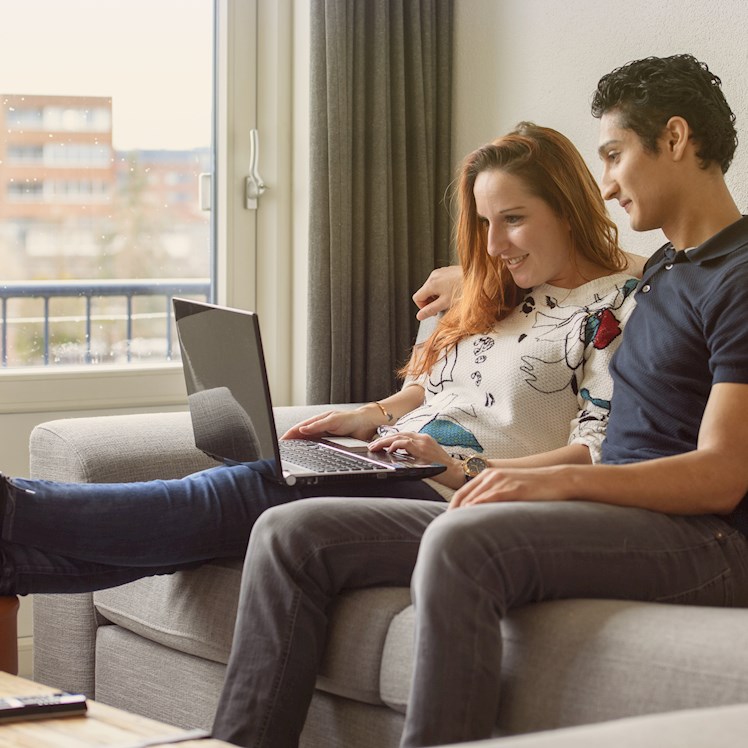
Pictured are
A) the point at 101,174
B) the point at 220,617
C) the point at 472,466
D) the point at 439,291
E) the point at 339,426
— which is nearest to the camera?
the point at 220,617

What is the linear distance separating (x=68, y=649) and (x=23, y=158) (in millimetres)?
1324

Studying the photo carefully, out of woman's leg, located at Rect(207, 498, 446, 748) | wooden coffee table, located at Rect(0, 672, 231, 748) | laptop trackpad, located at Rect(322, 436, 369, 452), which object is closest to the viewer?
wooden coffee table, located at Rect(0, 672, 231, 748)

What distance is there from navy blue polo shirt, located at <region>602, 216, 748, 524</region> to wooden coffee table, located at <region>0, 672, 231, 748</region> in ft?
2.77

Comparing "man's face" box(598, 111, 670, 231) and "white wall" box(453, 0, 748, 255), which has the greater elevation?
"white wall" box(453, 0, 748, 255)

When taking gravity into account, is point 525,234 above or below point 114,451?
above

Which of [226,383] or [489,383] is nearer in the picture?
[226,383]

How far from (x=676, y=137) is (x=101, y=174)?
176cm

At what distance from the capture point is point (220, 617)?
1.98 m

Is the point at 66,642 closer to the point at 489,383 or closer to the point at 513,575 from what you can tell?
the point at 489,383

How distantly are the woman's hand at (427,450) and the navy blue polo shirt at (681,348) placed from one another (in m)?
0.28

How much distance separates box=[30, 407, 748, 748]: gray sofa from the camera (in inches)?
55.2

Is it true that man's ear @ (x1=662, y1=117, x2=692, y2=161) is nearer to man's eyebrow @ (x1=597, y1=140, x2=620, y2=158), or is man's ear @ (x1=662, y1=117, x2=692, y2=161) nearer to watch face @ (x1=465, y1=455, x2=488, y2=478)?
man's eyebrow @ (x1=597, y1=140, x2=620, y2=158)

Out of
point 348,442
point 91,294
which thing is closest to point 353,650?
point 348,442

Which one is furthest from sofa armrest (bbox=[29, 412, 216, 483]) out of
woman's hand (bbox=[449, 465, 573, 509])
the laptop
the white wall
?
the white wall
